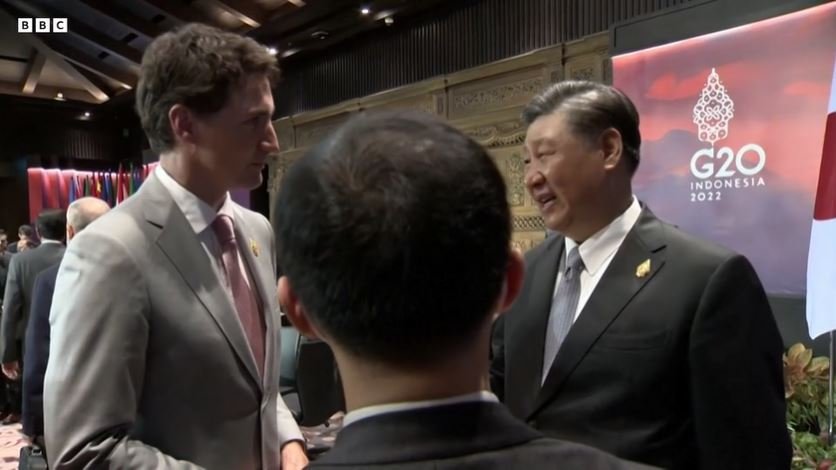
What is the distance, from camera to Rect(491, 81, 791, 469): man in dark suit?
4.17 feet

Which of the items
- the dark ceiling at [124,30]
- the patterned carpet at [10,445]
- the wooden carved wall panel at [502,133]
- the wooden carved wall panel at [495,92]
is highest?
the dark ceiling at [124,30]

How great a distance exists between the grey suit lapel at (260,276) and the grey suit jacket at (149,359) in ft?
0.16

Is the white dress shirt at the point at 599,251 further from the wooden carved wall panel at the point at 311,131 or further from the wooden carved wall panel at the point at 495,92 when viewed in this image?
the wooden carved wall panel at the point at 311,131

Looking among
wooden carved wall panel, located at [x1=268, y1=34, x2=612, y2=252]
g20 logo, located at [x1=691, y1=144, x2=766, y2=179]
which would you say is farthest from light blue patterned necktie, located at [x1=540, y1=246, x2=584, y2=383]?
wooden carved wall panel, located at [x1=268, y1=34, x2=612, y2=252]

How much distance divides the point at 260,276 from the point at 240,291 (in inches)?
3.0

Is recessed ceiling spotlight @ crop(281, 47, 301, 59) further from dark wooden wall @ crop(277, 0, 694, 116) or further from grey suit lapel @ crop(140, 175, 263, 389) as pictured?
grey suit lapel @ crop(140, 175, 263, 389)

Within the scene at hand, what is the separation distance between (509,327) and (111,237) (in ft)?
2.94

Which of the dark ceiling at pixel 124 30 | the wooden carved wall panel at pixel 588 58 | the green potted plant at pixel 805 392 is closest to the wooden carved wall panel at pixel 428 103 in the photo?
the dark ceiling at pixel 124 30

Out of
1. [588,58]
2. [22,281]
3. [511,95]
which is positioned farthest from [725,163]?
[22,281]

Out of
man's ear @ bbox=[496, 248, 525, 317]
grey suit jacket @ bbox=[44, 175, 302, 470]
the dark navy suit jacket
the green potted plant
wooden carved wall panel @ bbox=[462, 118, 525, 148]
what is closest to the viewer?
man's ear @ bbox=[496, 248, 525, 317]

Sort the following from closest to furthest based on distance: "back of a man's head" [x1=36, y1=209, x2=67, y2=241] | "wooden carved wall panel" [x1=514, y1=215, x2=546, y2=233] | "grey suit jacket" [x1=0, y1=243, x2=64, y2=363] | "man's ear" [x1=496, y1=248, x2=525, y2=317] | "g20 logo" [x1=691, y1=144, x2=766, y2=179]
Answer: "man's ear" [x1=496, y1=248, x2=525, y2=317] < "g20 logo" [x1=691, y1=144, x2=766, y2=179] < "back of a man's head" [x1=36, y1=209, x2=67, y2=241] < "grey suit jacket" [x1=0, y1=243, x2=64, y2=363] < "wooden carved wall panel" [x1=514, y1=215, x2=546, y2=233]

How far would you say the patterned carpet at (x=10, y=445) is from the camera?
15.2 feet

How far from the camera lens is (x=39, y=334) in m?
3.12

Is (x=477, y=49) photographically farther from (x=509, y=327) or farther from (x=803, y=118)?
(x=509, y=327)
